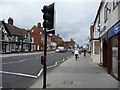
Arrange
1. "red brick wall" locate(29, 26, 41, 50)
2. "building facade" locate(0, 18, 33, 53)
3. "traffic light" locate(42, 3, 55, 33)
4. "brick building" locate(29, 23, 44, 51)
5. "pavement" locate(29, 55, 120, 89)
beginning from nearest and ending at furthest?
"traffic light" locate(42, 3, 55, 33), "pavement" locate(29, 55, 120, 89), "building facade" locate(0, 18, 33, 53), "brick building" locate(29, 23, 44, 51), "red brick wall" locate(29, 26, 41, 50)

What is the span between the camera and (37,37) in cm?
7862

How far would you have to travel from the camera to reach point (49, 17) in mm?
7391

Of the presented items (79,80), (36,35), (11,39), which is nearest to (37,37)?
(36,35)

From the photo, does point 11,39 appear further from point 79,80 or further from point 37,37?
point 79,80

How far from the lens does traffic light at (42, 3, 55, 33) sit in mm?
7383

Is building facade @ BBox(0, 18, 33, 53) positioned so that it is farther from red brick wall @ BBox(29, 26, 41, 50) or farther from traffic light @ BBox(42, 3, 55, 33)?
traffic light @ BBox(42, 3, 55, 33)

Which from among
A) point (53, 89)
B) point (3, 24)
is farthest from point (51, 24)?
point (3, 24)

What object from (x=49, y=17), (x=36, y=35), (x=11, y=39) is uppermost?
(x=36, y=35)

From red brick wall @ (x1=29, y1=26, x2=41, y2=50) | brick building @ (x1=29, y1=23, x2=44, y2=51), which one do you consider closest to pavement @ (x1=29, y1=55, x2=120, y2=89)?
brick building @ (x1=29, y1=23, x2=44, y2=51)

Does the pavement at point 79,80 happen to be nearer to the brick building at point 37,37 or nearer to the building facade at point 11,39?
the building facade at point 11,39

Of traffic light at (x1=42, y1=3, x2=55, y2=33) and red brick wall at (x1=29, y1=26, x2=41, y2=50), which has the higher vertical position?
red brick wall at (x1=29, y1=26, x2=41, y2=50)

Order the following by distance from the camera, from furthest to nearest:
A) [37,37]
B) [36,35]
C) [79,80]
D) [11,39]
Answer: [36,35] → [37,37] → [11,39] → [79,80]

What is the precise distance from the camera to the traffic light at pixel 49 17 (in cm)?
738

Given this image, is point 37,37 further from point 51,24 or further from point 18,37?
point 51,24
